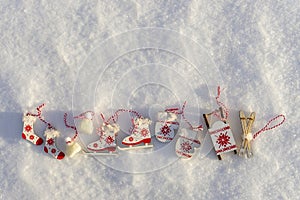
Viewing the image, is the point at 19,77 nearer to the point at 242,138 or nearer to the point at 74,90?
the point at 74,90

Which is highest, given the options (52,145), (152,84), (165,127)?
(152,84)

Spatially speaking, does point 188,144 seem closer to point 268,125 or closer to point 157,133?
point 157,133

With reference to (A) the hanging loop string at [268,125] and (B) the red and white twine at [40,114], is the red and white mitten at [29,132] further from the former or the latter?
(A) the hanging loop string at [268,125]

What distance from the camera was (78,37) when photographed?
5.63 ft

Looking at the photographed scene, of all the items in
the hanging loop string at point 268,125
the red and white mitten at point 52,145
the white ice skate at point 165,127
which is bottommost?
the red and white mitten at point 52,145

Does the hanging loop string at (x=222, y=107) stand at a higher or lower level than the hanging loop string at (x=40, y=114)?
higher

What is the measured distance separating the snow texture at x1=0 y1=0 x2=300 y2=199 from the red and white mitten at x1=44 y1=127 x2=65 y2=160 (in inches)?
0.9

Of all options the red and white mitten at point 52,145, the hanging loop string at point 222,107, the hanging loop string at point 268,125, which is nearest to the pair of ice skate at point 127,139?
the red and white mitten at point 52,145

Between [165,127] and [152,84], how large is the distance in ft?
0.48

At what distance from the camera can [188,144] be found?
1648mm

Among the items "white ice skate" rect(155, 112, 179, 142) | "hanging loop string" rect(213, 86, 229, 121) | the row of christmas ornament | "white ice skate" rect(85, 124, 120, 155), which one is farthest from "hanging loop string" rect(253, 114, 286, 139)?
"white ice skate" rect(85, 124, 120, 155)

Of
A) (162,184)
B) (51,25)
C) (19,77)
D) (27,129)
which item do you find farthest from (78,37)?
(162,184)

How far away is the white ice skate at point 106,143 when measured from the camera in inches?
65.1

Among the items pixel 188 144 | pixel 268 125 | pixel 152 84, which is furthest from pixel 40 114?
pixel 268 125
